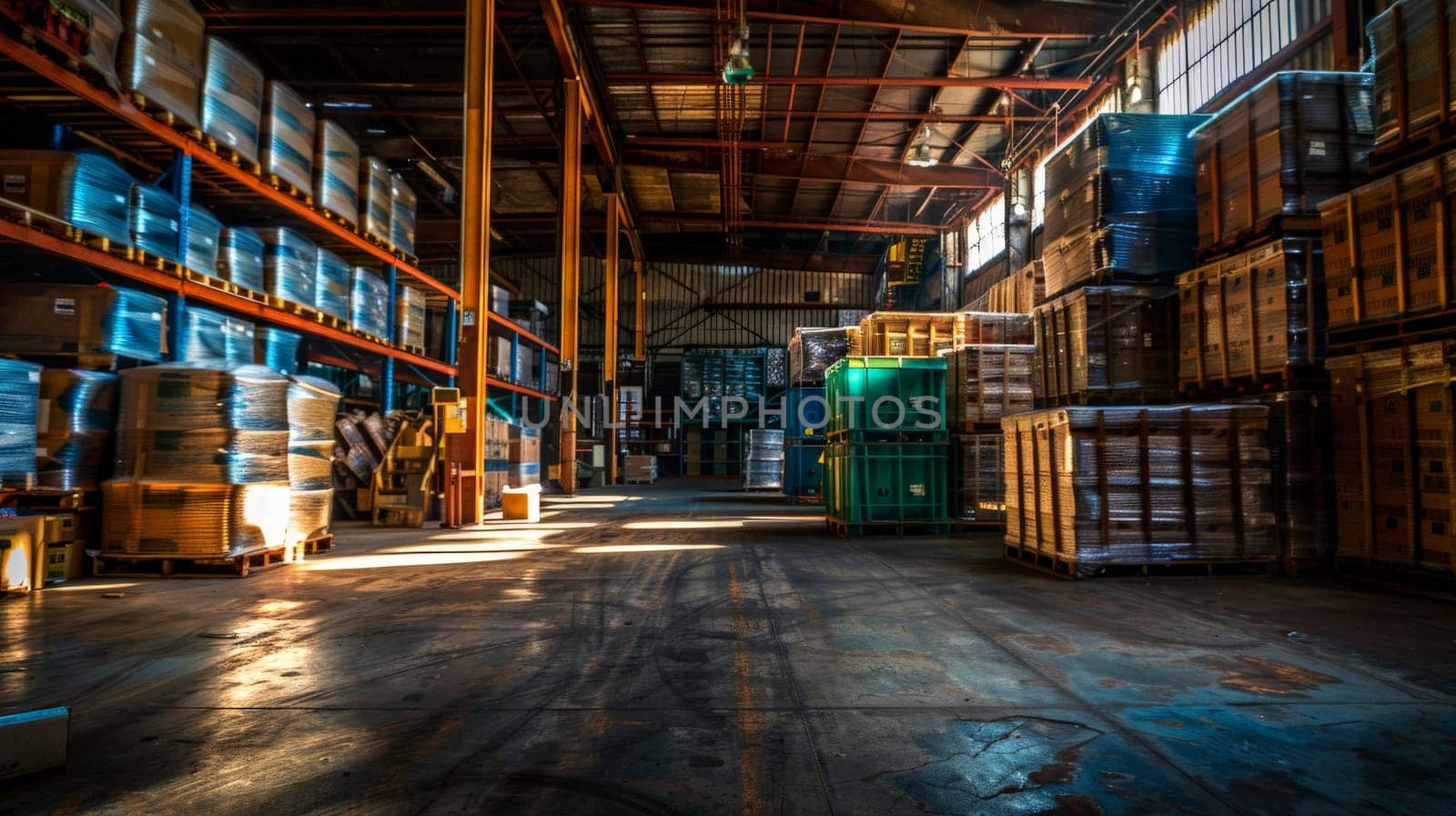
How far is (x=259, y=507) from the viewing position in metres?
6.68

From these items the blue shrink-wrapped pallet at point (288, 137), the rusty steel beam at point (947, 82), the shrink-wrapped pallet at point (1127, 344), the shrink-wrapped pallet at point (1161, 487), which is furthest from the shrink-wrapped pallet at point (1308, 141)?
the blue shrink-wrapped pallet at point (288, 137)

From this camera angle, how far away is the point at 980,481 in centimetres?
1002

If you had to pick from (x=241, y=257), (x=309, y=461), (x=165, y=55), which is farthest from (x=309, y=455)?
(x=165, y=55)

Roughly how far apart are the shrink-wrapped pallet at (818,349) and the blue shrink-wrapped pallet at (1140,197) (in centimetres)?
772

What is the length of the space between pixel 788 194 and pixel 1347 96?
762 inches

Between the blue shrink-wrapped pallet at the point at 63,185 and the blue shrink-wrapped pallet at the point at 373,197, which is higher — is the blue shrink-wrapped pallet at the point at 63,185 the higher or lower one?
the lower one

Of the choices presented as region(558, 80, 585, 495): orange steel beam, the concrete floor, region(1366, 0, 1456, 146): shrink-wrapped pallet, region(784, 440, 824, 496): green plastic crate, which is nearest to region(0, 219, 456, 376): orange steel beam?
the concrete floor

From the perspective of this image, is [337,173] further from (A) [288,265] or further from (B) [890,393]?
(B) [890,393]

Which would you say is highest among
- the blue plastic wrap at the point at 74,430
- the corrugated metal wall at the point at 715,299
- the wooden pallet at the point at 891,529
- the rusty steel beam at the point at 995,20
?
the rusty steel beam at the point at 995,20

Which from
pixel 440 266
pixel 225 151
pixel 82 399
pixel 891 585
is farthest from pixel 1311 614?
pixel 440 266

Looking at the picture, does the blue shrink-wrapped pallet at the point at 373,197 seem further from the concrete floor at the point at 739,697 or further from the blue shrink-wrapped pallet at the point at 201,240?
the concrete floor at the point at 739,697

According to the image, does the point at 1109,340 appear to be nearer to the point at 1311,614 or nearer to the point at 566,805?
the point at 1311,614

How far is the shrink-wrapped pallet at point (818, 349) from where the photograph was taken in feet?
51.5

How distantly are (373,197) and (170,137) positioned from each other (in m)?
4.55
